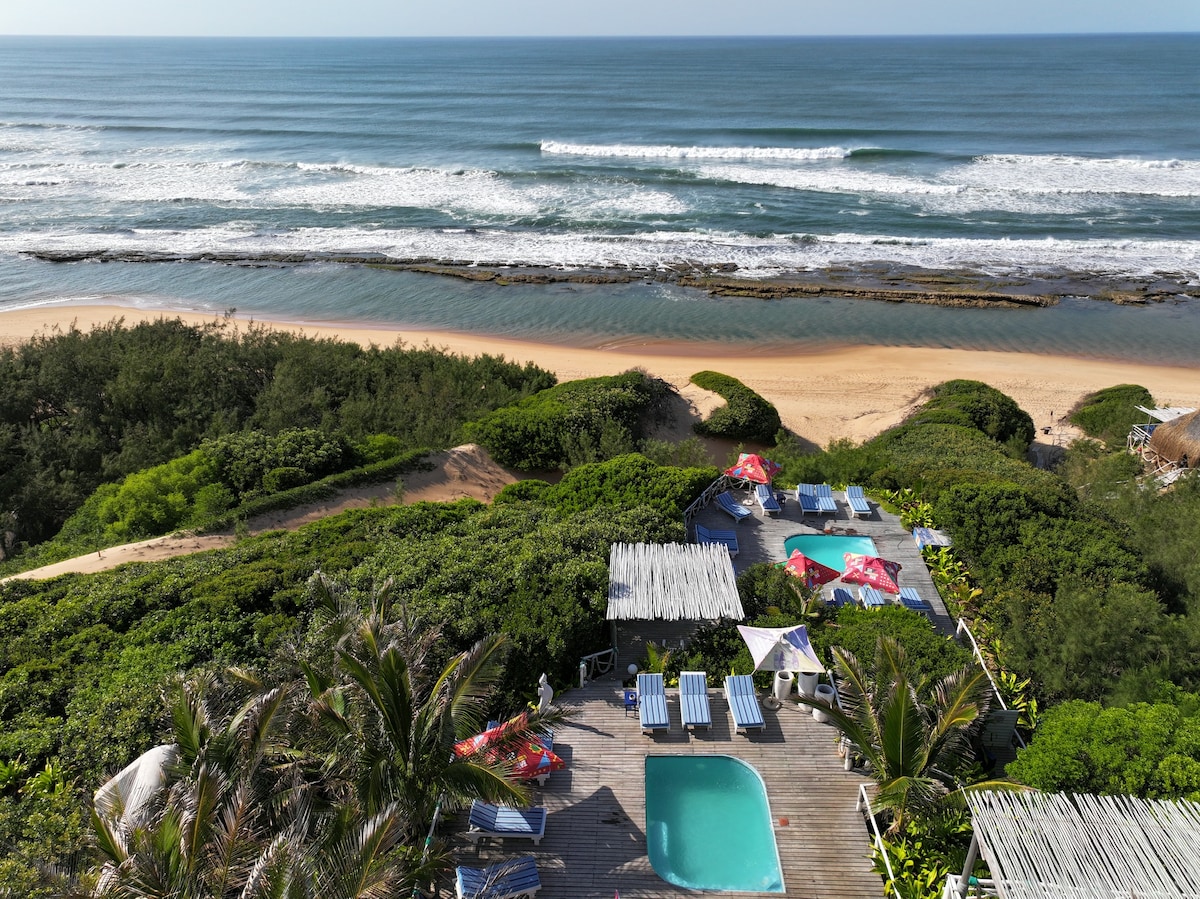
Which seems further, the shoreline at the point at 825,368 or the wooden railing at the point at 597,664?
the shoreline at the point at 825,368

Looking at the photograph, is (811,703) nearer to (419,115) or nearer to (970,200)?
(970,200)

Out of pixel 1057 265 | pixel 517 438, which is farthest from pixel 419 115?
pixel 517 438

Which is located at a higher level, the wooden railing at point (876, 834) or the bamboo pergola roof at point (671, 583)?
the bamboo pergola roof at point (671, 583)

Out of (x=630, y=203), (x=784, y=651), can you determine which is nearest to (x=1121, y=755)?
(x=784, y=651)

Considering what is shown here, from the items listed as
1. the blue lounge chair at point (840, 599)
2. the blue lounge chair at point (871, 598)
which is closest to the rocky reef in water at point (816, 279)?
the blue lounge chair at point (840, 599)

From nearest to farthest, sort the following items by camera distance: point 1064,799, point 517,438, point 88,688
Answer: point 1064,799
point 88,688
point 517,438

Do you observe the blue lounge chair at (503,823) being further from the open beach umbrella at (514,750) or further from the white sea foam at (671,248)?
the white sea foam at (671,248)
